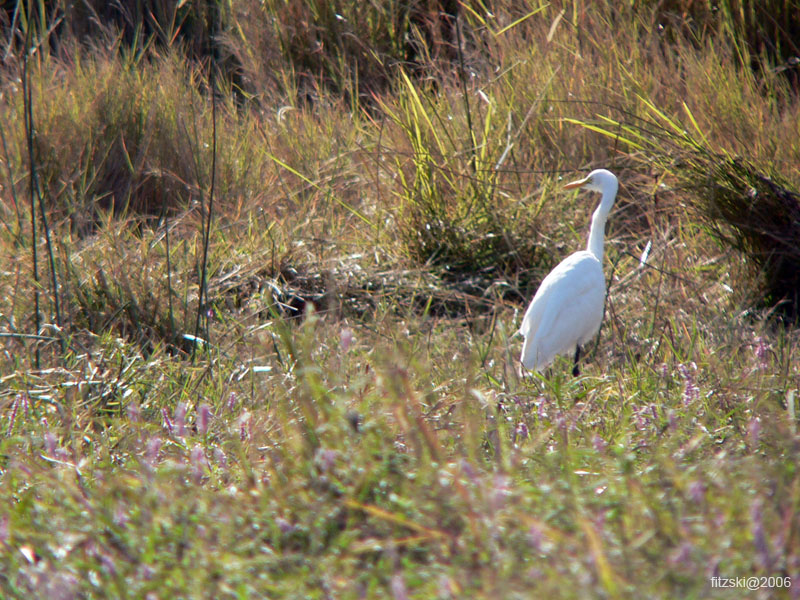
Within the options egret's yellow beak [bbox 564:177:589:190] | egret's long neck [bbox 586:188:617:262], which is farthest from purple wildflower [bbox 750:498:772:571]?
egret's yellow beak [bbox 564:177:589:190]

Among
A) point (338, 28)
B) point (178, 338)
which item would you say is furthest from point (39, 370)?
point (338, 28)

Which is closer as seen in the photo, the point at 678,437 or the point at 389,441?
the point at 389,441

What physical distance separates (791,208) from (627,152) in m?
1.10

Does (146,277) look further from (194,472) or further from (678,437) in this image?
(678,437)

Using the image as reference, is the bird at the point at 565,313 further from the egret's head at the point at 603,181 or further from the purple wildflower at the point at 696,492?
the purple wildflower at the point at 696,492

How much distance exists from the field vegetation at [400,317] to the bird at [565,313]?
0.38 feet

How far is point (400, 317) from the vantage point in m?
3.25

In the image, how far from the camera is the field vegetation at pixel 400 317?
1.17m

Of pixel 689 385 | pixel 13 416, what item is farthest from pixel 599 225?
pixel 13 416

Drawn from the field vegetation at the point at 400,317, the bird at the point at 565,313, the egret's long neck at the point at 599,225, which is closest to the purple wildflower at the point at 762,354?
the field vegetation at the point at 400,317

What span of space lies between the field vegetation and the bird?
12 centimetres

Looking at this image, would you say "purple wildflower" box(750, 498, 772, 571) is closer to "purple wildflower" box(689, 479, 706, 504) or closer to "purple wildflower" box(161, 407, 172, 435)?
"purple wildflower" box(689, 479, 706, 504)

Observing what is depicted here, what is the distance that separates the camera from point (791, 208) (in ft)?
9.45

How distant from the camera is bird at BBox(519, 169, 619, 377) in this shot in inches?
114
